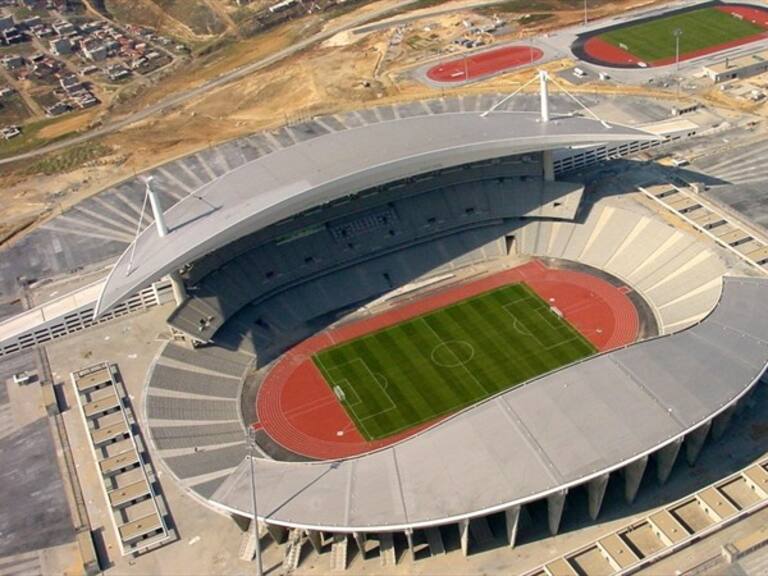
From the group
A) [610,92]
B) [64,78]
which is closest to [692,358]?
[610,92]

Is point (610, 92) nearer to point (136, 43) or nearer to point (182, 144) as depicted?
point (182, 144)

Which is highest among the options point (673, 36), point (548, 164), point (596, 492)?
point (673, 36)

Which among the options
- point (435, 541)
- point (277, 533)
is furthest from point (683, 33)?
point (277, 533)

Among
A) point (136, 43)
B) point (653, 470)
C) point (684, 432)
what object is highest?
point (136, 43)

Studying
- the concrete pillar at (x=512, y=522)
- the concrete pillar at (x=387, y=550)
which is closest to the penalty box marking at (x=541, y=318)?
the concrete pillar at (x=512, y=522)

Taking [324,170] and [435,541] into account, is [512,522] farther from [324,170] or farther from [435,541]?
[324,170]

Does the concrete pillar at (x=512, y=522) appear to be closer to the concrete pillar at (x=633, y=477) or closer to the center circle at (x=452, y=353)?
the concrete pillar at (x=633, y=477)

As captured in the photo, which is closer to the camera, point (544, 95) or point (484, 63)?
point (544, 95)
